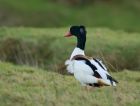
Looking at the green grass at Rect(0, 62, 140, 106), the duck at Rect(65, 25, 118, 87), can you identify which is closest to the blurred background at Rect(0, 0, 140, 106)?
the green grass at Rect(0, 62, 140, 106)

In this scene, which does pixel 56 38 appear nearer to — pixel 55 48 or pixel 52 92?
pixel 55 48

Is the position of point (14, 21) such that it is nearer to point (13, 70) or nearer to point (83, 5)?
point (83, 5)

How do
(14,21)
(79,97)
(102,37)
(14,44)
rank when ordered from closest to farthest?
(79,97)
(14,44)
(102,37)
(14,21)

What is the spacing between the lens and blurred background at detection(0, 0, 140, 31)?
110 feet

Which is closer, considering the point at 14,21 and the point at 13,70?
the point at 13,70

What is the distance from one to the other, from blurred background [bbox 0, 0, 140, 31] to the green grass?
18.5 meters

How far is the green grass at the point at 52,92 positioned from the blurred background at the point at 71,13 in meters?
18.5

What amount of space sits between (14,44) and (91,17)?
14.7 metres

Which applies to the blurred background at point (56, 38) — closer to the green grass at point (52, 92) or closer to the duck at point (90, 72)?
the green grass at point (52, 92)

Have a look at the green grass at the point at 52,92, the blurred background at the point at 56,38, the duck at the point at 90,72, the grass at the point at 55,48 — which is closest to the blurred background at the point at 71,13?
the blurred background at the point at 56,38

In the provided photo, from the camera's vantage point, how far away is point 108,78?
12.2 m

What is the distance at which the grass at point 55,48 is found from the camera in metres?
19.7

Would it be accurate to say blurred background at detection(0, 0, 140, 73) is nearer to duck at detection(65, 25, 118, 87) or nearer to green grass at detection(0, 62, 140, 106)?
green grass at detection(0, 62, 140, 106)

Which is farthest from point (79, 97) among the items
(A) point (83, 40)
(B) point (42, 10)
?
(B) point (42, 10)
